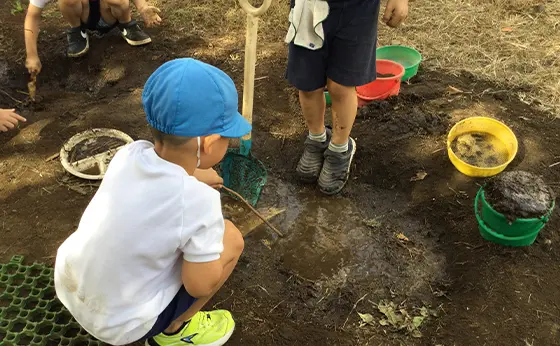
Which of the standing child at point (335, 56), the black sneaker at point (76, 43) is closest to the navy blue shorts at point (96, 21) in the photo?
the black sneaker at point (76, 43)

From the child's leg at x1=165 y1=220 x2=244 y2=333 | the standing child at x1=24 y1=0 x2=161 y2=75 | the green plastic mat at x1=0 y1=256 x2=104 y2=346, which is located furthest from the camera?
the standing child at x1=24 y1=0 x2=161 y2=75

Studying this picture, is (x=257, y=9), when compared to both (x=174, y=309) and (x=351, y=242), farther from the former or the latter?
(x=174, y=309)

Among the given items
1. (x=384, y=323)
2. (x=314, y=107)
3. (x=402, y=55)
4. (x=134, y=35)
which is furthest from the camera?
(x=134, y=35)

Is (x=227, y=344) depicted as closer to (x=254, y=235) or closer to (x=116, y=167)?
(x=254, y=235)

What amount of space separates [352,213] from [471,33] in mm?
2504

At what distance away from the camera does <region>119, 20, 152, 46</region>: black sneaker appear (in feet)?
13.9

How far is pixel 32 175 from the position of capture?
3.05 m

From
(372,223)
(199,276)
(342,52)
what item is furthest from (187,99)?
(372,223)

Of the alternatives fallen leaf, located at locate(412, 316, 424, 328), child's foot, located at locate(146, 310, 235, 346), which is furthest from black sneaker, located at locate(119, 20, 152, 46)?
fallen leaf, located at locate(412, 316, 424, 328)

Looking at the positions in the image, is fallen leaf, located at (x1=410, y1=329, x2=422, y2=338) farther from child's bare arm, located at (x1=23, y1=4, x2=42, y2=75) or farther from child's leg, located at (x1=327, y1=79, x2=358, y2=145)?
child's bare arm, located at (x1=23, y1=4, x2=42, y2=75)

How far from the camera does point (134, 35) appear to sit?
4242mm

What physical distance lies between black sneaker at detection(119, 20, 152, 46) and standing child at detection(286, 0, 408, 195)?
2.01 m

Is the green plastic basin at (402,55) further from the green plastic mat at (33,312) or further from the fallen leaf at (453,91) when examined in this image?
the green plastic mat at (33,312)

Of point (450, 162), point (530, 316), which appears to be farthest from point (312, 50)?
point (530, 316)
